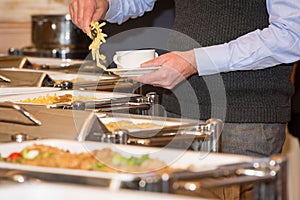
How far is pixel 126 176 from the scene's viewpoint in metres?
1.55

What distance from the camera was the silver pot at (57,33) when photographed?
4.41 m

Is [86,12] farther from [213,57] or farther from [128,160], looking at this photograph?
[128,160]

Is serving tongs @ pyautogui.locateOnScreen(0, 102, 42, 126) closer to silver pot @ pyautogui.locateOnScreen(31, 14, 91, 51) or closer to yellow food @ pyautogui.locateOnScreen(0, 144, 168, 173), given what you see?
yellow food @ pyautogui.locateOnScreen(0, 144, 168, 173)

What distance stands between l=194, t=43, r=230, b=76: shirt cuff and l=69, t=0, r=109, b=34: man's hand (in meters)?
0.44

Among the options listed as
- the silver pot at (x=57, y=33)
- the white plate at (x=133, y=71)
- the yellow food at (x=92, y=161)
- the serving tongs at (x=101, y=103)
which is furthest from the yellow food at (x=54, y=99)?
the silver pot at (x=57, y=33)

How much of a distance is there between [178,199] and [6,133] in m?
0.99

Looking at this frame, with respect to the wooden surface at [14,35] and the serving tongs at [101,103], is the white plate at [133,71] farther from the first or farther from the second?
the wooden surface at [14,35]

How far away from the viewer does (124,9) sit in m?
3.05

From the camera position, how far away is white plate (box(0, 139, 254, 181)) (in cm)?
161

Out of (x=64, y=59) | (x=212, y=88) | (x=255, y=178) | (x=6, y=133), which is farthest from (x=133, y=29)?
(x=255, y=178)

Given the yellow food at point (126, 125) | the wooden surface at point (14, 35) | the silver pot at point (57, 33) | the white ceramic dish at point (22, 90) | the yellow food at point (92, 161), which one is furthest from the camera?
the wooden surface at point (14, 35)

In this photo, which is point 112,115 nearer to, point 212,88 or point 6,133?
point 6,133

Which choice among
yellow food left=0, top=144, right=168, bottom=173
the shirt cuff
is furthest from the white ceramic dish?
yellow food left=0, top=144, right=168, bottom=173

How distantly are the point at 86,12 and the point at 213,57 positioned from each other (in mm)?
549
